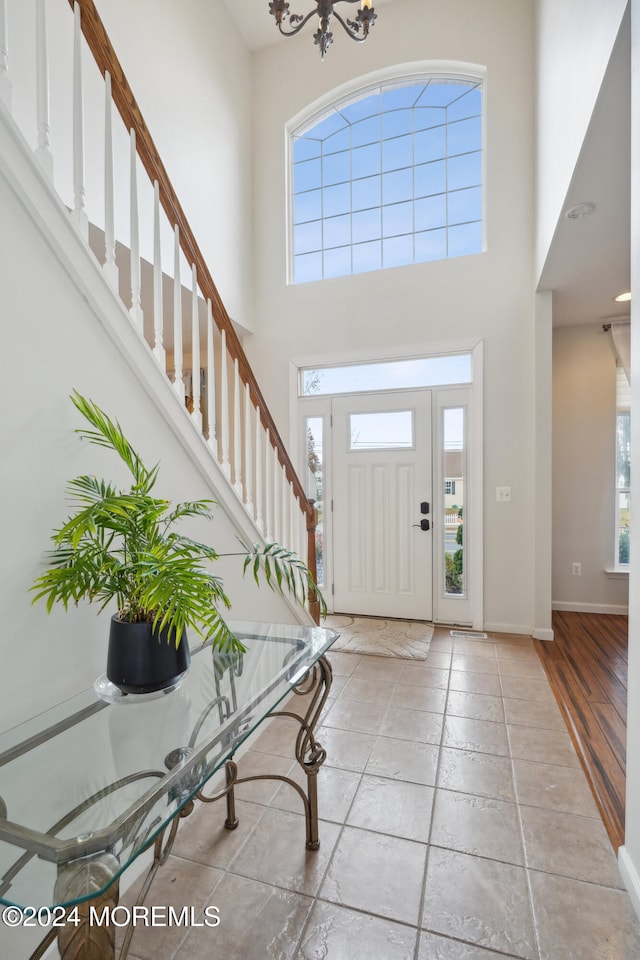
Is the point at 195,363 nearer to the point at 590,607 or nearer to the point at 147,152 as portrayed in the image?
the point at 147,152

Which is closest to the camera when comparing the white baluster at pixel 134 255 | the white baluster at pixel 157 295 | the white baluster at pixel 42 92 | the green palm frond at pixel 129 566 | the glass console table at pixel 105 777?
the glass console table at pixel 105 777

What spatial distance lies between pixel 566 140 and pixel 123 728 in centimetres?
321

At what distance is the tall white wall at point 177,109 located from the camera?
2.31m

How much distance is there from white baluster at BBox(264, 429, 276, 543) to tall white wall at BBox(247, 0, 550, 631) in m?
1.87

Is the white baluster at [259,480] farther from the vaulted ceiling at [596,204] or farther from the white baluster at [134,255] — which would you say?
the vaulted ceiling at [596,204]

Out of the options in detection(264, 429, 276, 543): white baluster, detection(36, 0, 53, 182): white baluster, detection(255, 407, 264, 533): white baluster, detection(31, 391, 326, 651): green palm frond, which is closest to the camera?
detection(31, 391, 326, 651): green palm frond

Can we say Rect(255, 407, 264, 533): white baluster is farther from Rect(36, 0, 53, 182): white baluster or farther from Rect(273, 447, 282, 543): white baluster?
Rect(36, 0, 53, 182): white baluster

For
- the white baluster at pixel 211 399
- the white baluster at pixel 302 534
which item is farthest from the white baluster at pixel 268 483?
the white baluster at pixel 211 399

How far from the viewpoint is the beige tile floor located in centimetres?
132

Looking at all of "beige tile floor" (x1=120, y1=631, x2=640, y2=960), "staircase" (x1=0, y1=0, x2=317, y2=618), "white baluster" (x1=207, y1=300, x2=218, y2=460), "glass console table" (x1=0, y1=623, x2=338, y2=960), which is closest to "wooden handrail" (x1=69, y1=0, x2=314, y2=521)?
"staircase" (x1=0, y1=0, x2=317, y2=618)

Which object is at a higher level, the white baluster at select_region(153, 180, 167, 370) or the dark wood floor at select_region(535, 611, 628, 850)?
the white baluster at select_region(153, 180, 167, 370)

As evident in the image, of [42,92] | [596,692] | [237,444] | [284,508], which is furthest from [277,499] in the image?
[596,692]

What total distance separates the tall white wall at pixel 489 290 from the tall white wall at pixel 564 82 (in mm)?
274

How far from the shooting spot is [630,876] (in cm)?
145
